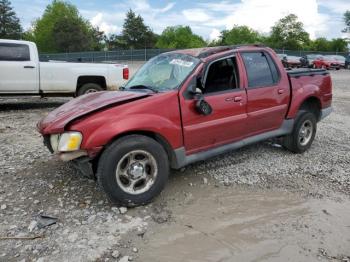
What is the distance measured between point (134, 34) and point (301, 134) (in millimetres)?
80261

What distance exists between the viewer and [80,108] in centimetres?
448

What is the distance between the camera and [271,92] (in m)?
5.63

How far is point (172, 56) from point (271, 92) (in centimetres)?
151

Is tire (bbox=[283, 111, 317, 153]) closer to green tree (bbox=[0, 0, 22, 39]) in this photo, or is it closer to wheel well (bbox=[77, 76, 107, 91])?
wheel well (bbox=[77, 76, 107, 91])

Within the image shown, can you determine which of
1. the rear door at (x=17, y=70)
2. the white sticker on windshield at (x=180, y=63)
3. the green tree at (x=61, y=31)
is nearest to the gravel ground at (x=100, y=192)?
the white sticker on windshield at (x=180, y=63)

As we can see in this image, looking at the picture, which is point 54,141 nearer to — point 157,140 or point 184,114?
point 157,140

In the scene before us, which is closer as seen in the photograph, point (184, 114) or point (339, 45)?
point (184, 114)

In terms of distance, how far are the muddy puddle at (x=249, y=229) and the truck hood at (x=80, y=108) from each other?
4.37 ft

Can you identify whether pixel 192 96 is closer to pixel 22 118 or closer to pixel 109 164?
pixel 109 164

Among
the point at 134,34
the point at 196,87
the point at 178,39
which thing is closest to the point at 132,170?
the point at 196,87

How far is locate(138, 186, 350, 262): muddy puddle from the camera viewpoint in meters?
3.56

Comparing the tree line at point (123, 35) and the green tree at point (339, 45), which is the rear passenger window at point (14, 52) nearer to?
the tree line at point (123, 35)

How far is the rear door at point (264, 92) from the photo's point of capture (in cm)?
541

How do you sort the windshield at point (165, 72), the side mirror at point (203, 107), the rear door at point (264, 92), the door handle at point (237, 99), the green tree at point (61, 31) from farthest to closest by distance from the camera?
the green tree at point (61, 31) < the rear door at point (264, 92) < the door handle at point (237, 99) < the windshield at point (165, 72) < the side mirror at point (203, 107)
